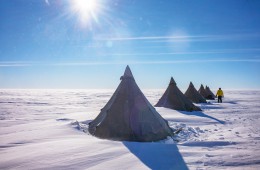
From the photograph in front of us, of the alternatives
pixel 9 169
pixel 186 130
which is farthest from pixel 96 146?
pixel 186 130

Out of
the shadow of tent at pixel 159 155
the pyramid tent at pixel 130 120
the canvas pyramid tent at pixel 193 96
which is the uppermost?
the canvas pyramid tent at pixel 193 96

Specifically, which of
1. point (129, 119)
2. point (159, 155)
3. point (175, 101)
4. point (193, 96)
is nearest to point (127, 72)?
point (129, 119)

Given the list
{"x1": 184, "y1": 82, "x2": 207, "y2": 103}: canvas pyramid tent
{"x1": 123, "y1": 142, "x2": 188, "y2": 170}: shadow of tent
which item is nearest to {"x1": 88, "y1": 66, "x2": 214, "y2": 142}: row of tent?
{"x1": 123, "y1": 142, "x2": 188, "y2": 170}: shadow of tent

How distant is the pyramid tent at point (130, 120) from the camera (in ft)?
28.1

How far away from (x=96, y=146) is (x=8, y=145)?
2.93 m

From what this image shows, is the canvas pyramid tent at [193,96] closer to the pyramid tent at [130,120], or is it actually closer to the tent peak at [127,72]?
the tent peak at [127,72]

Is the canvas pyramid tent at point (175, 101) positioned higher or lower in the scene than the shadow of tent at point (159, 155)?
Result: higher

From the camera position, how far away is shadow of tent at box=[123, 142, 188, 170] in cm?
554

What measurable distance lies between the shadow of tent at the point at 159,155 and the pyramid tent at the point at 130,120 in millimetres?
1215

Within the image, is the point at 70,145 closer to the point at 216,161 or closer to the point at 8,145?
the point at 8,145

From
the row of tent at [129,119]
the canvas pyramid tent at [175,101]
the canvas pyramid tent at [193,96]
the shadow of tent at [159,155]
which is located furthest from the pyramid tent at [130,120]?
the canvas pyramid tent at [193,96]

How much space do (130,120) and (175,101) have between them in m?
11.0

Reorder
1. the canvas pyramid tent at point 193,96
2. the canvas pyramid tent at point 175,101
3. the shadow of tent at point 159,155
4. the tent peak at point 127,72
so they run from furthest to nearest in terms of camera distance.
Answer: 1. the canvas pyramid tent at point 193,96
2. the canvas pyramid tent at point 175,101
3. the tent peak at point 127,72
4. the shadow of tent at point 159,155

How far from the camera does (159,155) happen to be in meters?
6.29
